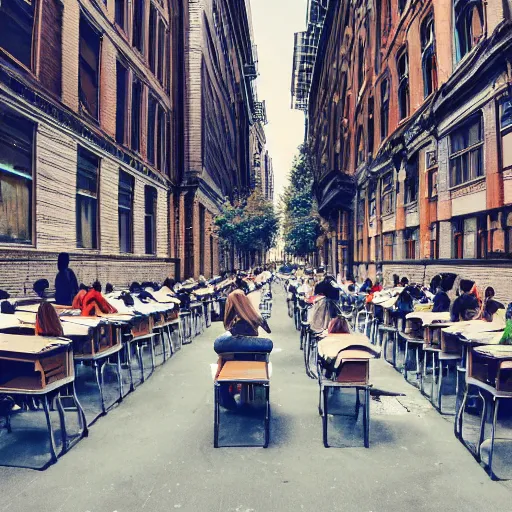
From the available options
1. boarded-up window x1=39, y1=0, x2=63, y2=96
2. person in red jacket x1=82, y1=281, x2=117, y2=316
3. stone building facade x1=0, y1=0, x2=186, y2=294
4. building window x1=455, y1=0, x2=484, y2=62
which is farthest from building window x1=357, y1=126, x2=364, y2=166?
person in red jacket x1=82, y1=281, x2=117, y2=316

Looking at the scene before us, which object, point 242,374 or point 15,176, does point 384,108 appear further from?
point 242,374

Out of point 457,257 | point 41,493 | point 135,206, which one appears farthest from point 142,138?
point 41,493

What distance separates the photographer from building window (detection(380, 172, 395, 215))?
19000 mm

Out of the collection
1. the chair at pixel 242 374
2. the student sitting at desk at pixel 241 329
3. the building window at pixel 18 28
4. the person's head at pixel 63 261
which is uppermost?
the building window at pixel 18 28

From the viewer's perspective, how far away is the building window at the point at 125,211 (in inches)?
669

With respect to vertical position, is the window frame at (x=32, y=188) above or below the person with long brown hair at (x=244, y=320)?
above

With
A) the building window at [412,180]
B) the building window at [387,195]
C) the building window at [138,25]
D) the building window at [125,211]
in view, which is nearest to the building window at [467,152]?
the building window at [412,180]

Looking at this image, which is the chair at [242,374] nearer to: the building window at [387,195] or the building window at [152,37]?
the building window at [387,195]

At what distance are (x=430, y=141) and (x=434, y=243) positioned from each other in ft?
10.5

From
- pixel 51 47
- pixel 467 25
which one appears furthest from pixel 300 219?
pixel 51 47

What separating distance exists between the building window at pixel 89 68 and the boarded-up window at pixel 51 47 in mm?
1476

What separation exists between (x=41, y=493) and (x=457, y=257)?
36.1 feet

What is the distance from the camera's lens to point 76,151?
12.9m

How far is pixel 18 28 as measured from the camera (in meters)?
10.2
